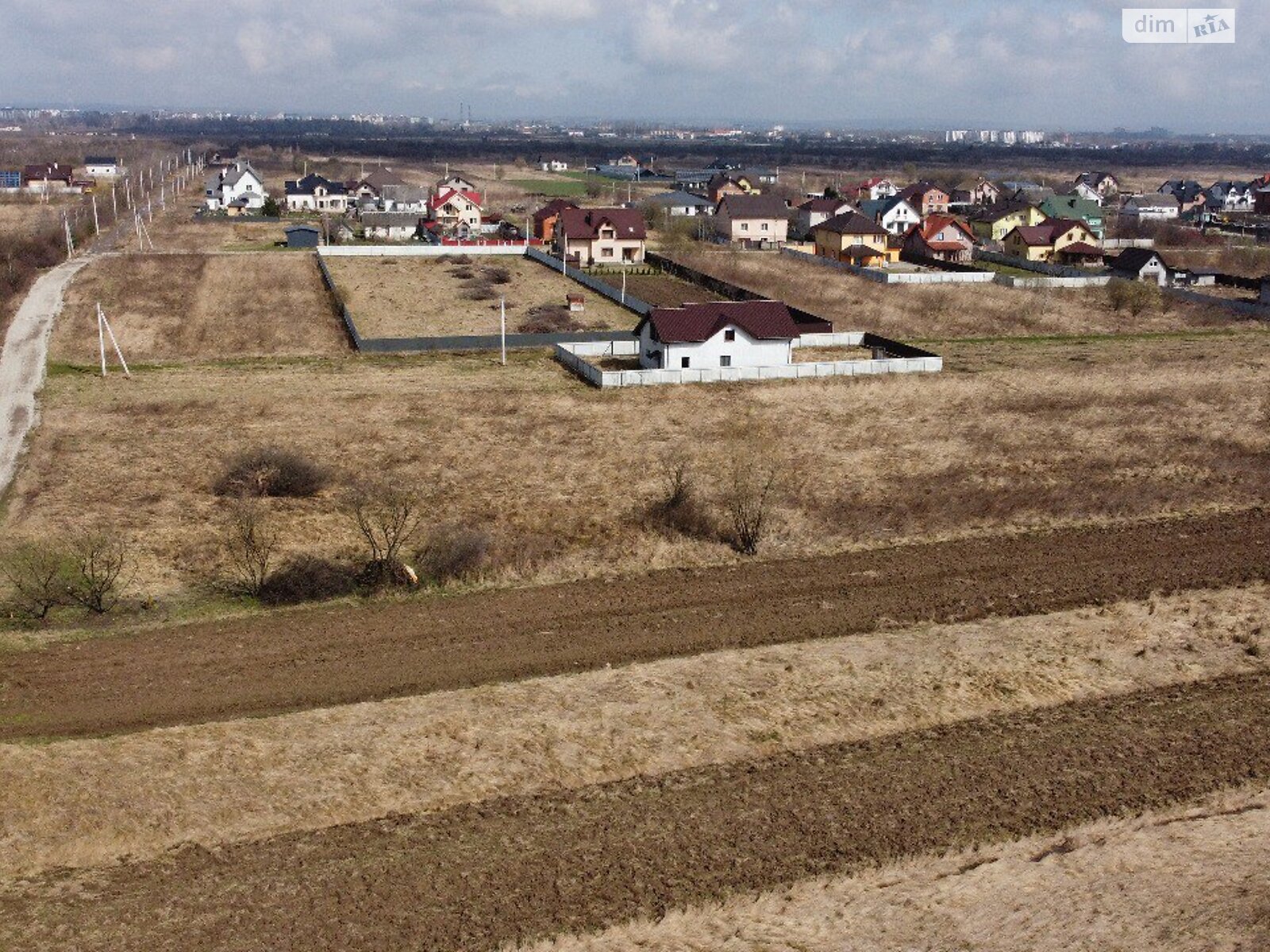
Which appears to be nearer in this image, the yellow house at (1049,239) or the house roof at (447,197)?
the yellow house at (1049,239)

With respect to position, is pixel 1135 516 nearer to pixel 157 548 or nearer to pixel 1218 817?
pixel 1218 817

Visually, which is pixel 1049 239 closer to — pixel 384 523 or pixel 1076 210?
pixel 1076 210

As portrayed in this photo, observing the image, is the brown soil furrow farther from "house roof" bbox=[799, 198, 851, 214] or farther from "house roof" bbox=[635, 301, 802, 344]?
"house roof" bbox=[799, 198, 851, 214]

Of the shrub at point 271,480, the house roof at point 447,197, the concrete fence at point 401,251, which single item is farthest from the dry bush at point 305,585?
the house roof at point 447,197

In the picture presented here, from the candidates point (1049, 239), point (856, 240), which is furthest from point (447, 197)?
point (1049, 239)

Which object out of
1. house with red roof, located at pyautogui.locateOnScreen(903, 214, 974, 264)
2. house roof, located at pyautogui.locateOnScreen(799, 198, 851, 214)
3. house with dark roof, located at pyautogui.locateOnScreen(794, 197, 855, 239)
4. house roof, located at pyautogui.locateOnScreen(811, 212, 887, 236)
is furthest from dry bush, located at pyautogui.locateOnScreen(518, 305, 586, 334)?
house roof, located at pyautogui.locateOnScreen(799, 198, 851, 214)

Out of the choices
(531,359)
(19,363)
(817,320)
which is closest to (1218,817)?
(531,359)

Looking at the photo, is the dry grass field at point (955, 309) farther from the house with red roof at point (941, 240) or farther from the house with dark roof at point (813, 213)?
the house with dark roof at point (813, 213)
